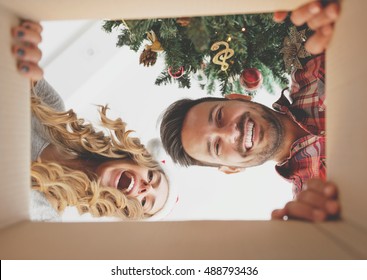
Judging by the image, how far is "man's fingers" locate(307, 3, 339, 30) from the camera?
26.1 inches

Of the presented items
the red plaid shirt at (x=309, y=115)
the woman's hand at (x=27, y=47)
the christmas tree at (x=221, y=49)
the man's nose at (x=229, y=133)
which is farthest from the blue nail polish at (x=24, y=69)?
the red plaid shirt at (x=309, y=115)

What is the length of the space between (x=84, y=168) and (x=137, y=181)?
0.22 m

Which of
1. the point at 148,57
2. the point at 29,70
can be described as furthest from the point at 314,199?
the point at 148,57

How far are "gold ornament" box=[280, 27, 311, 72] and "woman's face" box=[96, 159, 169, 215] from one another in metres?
0.68

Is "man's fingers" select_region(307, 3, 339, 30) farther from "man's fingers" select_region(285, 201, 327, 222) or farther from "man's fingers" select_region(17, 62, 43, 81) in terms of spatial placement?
"man's fingers" select_region(17, 62, 43, 81)

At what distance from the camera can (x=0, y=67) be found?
727 millimetres

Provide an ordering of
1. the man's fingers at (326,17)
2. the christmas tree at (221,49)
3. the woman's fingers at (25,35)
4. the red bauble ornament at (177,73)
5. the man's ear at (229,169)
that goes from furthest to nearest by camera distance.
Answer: the man's ear at (229,169), the red bauble ornament at (177,73), the christmas tree at (221,49), the woman's fingers at (25,35), the man's fingers at (326,17)

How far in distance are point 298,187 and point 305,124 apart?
0.29m

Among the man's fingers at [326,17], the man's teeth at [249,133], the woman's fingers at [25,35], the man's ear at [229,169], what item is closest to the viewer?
the man's fingers at [326,17]

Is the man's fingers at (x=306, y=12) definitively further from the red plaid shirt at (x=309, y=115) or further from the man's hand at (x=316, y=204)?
the red plaid shirt at (x=309, y=115)

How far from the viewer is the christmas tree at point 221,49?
4.08 feet

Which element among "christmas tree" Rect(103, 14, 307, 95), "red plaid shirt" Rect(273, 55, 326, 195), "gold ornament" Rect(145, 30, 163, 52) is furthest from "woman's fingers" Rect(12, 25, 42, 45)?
"red plaid shirt" Rect(273, 55, 326, 195)

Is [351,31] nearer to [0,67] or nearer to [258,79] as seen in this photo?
[0,67]

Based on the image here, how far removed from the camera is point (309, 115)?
1404 mm
